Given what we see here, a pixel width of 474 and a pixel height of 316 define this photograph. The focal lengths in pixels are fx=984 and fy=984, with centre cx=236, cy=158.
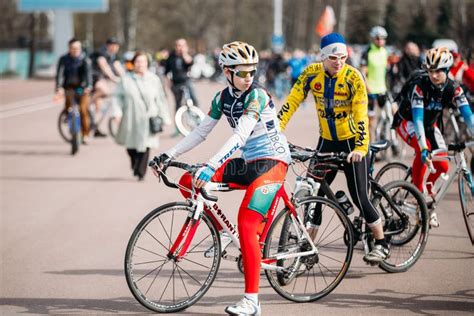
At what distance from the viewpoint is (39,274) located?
25.2 feet

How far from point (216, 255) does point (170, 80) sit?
12947mm

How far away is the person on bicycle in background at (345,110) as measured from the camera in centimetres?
706

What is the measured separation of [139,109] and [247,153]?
6743mm

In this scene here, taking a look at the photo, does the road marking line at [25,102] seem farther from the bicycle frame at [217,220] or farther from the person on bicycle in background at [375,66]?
the bicycle frame at [217,220]

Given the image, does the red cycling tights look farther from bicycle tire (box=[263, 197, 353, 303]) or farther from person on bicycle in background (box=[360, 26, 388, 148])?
person on bicycle in background (box=[360, 26, 388, 148])

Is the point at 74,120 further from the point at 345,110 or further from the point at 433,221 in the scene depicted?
the point at 345,110

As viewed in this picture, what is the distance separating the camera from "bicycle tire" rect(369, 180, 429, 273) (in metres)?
7.57

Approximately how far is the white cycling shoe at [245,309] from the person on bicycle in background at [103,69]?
487 inches

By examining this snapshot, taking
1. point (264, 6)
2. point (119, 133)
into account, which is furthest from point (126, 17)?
point (119, 133)

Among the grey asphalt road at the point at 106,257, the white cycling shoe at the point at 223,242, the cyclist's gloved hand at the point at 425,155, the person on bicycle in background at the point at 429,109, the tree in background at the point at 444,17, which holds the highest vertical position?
the tree in background at the point at 444,17

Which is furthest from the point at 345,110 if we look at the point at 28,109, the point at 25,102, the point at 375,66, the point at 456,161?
the point at 25,102

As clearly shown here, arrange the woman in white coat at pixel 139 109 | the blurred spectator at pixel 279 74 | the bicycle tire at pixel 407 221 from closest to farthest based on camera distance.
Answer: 1. the bicycle tire at pixel 407 221
2. the woman in white coat at pixel 139 109
3. the blurred spectator at pixel 279 74

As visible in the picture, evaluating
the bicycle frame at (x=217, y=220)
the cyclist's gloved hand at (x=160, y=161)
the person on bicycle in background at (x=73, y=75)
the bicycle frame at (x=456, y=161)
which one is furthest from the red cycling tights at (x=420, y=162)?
the person on bicycle in background at (x=73, y=75)

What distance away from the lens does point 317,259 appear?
679cm
